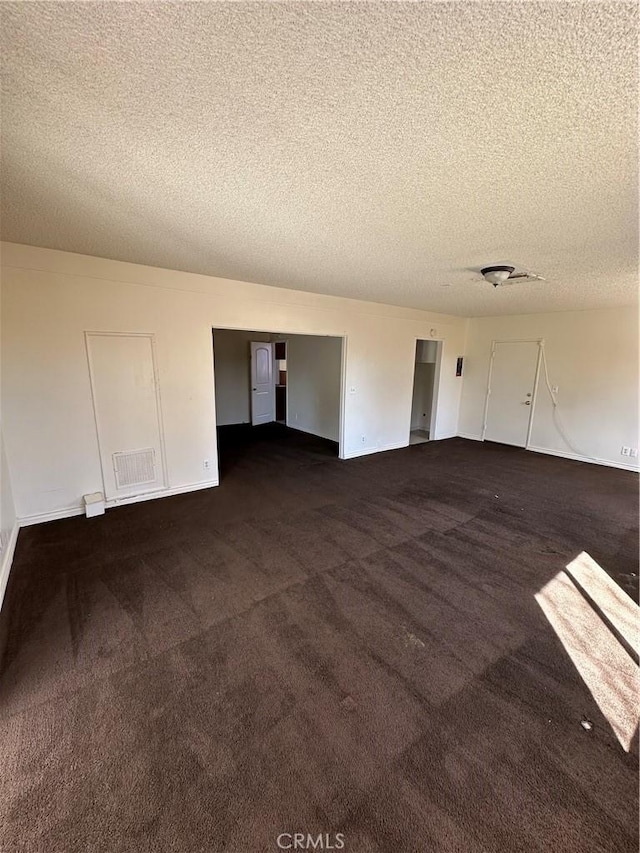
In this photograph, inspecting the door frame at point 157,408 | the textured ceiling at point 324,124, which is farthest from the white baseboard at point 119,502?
the textured ceiling at point 324,124

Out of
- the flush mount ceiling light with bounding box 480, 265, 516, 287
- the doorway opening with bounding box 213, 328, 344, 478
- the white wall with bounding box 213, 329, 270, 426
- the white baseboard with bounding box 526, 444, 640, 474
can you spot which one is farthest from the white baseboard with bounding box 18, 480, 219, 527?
the white baseboard with bounding box 526, 444, 640, 474

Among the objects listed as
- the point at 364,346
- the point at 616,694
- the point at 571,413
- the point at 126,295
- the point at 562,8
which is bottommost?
the point at 616,694

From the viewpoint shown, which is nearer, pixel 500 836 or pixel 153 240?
pixel 500 836

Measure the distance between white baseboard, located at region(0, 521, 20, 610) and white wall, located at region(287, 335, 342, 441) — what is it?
4.78 metres

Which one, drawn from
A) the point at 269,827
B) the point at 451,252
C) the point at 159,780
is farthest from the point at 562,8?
the point at 159,780

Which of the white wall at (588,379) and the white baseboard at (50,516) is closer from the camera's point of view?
the white baseboard at (50,516)

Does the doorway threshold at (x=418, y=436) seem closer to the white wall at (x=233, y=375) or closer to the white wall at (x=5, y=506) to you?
the white wall at (x=233, y=375)

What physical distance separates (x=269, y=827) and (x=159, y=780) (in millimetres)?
492

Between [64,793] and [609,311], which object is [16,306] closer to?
[64,793]

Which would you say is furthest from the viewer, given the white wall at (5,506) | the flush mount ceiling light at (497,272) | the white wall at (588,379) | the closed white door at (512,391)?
the closed white door at (512,391)

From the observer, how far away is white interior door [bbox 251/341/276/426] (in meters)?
7.88

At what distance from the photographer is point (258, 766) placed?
1.46 metres

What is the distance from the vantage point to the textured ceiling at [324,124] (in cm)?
98

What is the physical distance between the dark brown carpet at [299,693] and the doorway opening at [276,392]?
328cm
